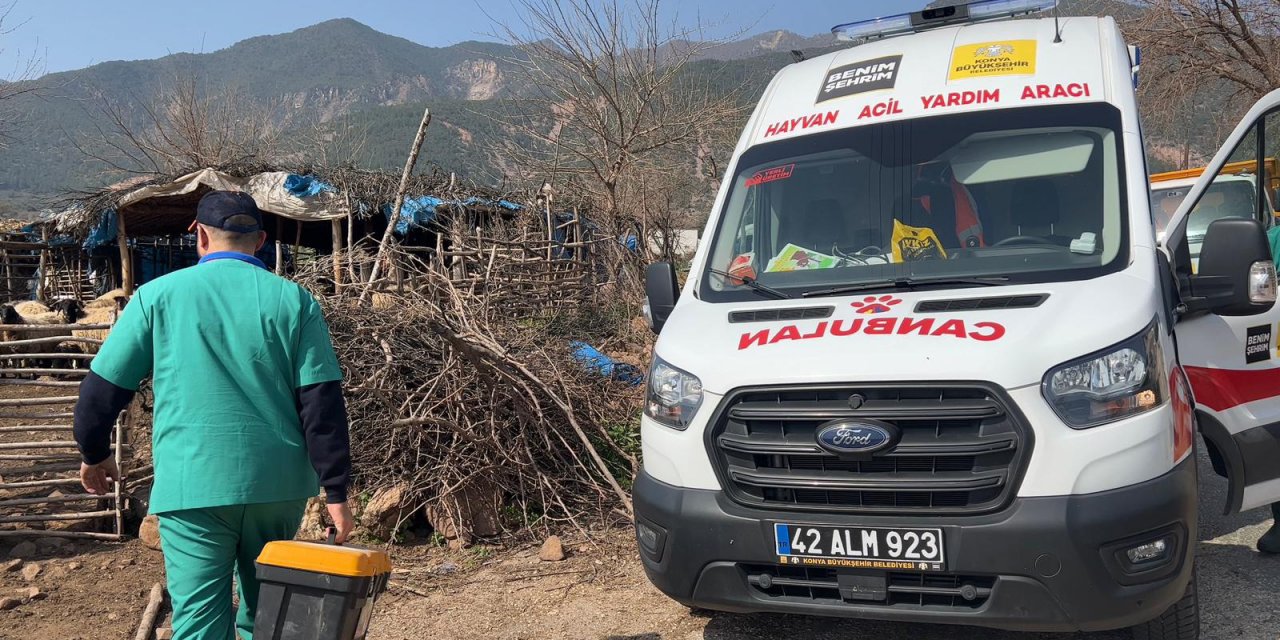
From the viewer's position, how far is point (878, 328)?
10.8 ft

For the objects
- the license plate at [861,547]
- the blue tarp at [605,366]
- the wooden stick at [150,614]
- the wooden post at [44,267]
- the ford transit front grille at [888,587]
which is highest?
the license plate at [861,547]

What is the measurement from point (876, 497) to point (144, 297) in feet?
8.27

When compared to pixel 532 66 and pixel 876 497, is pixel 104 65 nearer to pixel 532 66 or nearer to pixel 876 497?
pixel 532 66

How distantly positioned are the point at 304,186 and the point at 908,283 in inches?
577

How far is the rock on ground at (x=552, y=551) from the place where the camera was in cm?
529

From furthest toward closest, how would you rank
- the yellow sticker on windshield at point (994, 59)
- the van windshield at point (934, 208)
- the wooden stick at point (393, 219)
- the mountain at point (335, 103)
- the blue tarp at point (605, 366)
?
the mountain at point (335, 103), the blue tarp at point (605, 366), the wooden stick at point (393, 219), the yellow sticker on windshield at point (994, 59), the van windshield at point (934, 208)

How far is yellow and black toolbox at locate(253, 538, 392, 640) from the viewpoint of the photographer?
265cm

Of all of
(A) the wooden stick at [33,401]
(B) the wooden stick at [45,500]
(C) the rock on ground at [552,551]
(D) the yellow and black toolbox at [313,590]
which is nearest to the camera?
(D) the yellow and black toolbox at [313,590]

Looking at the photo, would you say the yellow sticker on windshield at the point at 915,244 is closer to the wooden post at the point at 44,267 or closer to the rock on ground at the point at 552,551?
the rock on ground at the point at 552,551

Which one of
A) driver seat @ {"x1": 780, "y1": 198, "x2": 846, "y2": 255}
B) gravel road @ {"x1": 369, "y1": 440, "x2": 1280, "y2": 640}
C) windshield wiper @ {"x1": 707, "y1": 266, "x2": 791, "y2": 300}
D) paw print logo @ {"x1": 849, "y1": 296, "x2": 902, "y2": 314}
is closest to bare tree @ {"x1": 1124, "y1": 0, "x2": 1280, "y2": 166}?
gravel road @ {"x1": 369, "y1": 440, "x2": 1280, "y2": 640}

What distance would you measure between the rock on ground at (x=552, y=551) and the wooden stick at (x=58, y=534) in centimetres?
298

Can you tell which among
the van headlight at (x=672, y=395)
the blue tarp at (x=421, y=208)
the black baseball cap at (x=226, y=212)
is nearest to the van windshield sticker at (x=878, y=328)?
the van headlight at (x=672, y=395)

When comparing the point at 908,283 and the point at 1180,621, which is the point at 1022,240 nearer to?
the point at 908,283

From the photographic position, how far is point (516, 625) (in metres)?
4.41
